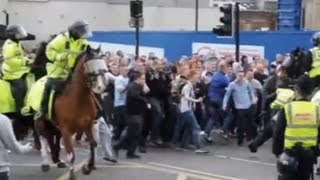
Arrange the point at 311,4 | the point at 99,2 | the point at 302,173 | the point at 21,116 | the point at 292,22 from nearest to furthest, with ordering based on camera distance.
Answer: the point at 302,173 → the point at 21,116 → the point at 292,22 → the point at 311,4 → the point at 99,2

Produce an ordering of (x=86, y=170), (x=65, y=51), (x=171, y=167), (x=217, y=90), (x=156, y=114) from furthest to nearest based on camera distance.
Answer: (x=217, y=90), (x=156, y=114), (x=171, y=167), (x=86, y=170), (x=65, y=51)

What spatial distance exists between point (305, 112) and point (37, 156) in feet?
29.8

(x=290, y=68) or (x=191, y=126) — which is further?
(x=191, y=126)

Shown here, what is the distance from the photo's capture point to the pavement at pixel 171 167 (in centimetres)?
1466

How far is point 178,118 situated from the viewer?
62.5 feet

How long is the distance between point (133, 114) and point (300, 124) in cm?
805

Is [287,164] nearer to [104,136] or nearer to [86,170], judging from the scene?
[86,170]

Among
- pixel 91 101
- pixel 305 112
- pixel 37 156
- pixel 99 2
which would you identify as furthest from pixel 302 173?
pixel 99 2

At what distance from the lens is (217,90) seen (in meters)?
20.1

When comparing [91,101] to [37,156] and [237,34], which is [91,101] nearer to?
[37,156]

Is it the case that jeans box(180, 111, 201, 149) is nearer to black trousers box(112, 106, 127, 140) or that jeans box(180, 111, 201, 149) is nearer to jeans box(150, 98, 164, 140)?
jeans box(150, 98, 164, 140)

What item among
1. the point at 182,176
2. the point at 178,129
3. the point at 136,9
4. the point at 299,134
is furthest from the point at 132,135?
the point at 136,9

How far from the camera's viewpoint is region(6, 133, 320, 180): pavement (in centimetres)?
1466

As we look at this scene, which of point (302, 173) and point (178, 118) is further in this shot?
point (178, 118)
